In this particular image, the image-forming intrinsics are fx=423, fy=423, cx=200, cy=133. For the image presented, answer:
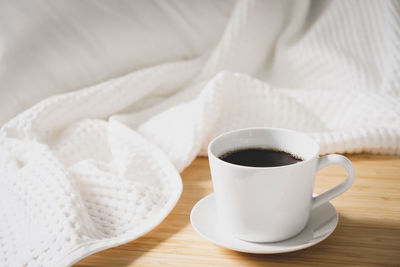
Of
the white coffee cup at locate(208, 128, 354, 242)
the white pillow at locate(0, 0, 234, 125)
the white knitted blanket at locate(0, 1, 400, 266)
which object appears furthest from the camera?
the white pillow at locate(0, 0, 234, 125)

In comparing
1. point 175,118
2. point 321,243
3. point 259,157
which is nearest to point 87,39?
point 175,118

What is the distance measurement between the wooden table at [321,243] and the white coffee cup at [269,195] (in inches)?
1.2

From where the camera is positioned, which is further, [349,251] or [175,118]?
[175,118]

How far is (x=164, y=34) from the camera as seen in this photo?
100cm

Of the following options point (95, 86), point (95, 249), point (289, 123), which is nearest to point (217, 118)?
point (289, 123)

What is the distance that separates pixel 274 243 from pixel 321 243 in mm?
59

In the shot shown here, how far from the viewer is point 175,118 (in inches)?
31.3

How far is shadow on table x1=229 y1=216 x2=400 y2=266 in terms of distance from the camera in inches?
18.3

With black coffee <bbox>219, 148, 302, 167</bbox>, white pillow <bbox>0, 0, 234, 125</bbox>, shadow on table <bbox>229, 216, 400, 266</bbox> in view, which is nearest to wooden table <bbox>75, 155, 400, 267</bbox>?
shadow on table <bbox>229, 216, 400, 266</bbox>

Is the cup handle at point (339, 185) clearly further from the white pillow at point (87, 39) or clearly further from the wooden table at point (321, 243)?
the white pillow at point (87, 39)

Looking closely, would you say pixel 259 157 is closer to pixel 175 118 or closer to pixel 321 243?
pixel 321 243

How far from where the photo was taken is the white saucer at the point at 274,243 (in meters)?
0.46

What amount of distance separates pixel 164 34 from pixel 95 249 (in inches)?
25.0

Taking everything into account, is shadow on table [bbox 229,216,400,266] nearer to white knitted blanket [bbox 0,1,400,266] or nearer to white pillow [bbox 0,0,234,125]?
white knitted blanket [bbox 0,1,400,266]
